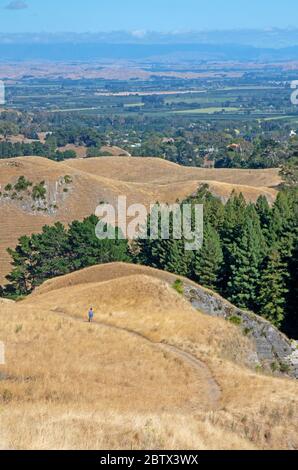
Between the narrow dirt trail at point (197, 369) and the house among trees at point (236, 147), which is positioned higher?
the narrow dirt trail at point (197, 369)

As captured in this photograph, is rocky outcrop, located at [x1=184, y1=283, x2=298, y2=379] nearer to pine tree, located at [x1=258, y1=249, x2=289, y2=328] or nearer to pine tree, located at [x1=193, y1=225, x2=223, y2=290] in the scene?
pine tree, located at [x1=258, y1=249, x2=289, y2=328]

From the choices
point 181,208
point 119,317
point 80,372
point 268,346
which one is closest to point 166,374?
point 80,372

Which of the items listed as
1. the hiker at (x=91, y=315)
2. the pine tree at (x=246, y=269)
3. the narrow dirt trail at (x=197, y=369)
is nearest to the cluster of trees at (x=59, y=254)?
the pine tree at (x=246, y=269)

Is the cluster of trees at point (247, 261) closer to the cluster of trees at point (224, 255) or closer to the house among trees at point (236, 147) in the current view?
the cluster of trees at point (224, 255)

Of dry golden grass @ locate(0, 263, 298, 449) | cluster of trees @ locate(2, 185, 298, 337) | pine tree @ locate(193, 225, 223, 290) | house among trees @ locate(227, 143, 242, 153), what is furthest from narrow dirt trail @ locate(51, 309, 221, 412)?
house among trees @ locate(227, 143, 242, 153)

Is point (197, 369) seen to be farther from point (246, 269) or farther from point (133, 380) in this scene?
point (246, 269)

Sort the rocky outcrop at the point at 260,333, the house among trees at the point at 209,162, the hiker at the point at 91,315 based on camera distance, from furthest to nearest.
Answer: the house among trees at the point at 209,162 → the rocky outcrop at the point at 260,333 → the hiker at the point at 91,315
